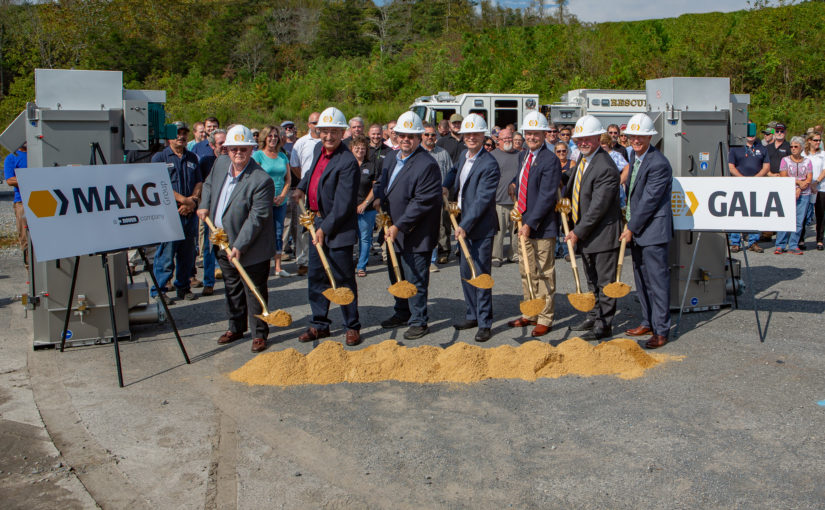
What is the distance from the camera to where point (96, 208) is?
636cm

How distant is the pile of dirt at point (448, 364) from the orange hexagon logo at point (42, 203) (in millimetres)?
2037

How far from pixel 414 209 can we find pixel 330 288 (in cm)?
116

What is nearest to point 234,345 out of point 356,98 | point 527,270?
point 527,270

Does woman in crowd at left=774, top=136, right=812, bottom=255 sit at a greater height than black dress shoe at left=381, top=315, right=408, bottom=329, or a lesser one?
greater

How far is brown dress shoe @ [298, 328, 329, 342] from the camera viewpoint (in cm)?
747

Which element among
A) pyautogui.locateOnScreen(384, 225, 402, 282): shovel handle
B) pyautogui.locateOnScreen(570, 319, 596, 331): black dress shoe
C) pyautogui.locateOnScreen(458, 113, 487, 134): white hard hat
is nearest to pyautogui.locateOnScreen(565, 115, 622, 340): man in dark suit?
pyautogui.locateOnScreen(570, 319, 596, 331): black dress shoe

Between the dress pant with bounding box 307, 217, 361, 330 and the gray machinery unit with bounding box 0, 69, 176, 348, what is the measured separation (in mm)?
1916

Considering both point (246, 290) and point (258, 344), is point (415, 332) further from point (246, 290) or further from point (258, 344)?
point (246, 290)

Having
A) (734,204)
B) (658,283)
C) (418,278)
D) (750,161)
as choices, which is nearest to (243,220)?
(418,278)

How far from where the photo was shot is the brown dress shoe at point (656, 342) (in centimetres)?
706

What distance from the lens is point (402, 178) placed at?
297 inches

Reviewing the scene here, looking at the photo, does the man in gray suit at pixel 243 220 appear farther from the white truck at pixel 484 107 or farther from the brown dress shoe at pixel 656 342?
the white truck at pixel 484 107

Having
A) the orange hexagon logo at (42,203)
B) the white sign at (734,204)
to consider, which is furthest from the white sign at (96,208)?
the white sign at (734,204)

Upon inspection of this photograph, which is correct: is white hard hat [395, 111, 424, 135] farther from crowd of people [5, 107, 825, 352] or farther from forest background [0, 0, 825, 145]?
forest background [0, 0, 825, 145]
